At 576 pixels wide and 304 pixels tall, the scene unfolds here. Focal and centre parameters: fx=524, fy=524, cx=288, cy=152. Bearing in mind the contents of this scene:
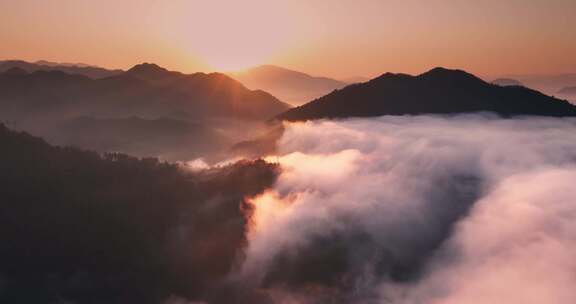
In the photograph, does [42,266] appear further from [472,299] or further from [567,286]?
[567,286]

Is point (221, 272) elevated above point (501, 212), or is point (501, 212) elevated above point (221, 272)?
point (501, 212)

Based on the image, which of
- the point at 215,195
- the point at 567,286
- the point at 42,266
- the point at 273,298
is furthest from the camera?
the point at 215,195

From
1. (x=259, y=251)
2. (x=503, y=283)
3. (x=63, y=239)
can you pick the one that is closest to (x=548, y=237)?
(x=503, y=283)

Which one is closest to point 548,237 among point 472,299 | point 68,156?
point 472,299

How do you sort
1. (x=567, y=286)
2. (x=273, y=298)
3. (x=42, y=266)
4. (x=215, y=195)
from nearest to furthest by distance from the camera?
(x=567, y=286) → (x=42, y=266) → (x=273, y=298) → (x=215, y=195)

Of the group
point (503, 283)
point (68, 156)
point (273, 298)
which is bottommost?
point (273, 298)

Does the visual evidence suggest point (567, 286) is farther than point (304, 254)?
No
